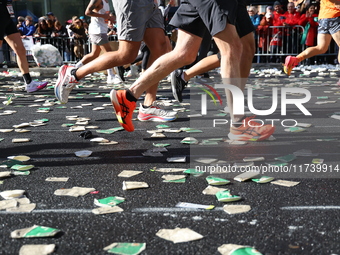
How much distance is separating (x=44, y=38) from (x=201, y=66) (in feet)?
40.0

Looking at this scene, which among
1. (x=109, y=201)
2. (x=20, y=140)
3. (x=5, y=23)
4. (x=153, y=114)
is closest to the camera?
(x=109, y=201)

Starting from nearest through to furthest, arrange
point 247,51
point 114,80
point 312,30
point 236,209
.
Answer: point 236,209, point 247,51, point 114,80, point 312,30

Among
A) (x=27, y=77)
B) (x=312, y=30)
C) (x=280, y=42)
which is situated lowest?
(x=27, y=77)

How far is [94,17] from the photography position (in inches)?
384

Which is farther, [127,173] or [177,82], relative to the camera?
[177,82]

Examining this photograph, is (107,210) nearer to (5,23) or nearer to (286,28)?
(5,23)

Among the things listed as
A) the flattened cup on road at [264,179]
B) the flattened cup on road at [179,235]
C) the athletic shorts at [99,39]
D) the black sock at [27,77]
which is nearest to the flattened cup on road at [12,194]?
the flattened cup on road at [179,235]

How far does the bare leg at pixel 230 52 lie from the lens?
3.97m

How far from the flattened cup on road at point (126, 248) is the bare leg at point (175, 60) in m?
2.28

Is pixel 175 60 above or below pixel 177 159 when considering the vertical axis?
above

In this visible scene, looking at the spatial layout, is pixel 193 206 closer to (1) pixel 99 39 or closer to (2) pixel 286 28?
(1) pixel 99 39

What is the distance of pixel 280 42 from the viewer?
48.4 feet

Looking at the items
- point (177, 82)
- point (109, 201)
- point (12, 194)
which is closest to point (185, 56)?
point (177, 82)

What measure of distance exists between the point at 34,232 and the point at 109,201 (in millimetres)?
555
